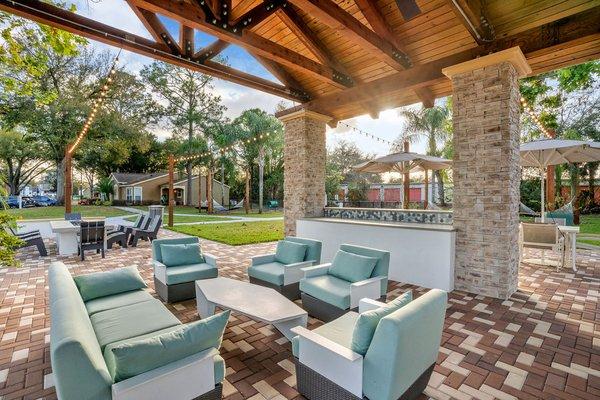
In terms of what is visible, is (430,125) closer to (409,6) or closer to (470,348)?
(409,6)

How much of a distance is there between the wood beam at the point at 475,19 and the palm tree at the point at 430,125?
14.8m

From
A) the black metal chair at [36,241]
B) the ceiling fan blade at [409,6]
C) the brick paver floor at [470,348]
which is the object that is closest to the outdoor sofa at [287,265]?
the brick paver floor at [470,348]

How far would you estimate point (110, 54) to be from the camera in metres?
20.5

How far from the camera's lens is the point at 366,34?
171 inches

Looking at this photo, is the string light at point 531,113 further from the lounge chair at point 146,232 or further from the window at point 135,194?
the window at point 135,194

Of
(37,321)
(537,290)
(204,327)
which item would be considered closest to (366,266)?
(204,327)

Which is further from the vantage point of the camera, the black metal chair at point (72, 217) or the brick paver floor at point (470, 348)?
the black metal chair at point (72, 217)

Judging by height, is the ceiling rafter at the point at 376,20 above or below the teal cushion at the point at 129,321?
above

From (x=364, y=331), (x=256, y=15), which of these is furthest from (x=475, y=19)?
(x=364, y=331)

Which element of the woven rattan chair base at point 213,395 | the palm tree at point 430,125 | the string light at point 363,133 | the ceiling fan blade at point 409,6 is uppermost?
the palm tree at point 430,125

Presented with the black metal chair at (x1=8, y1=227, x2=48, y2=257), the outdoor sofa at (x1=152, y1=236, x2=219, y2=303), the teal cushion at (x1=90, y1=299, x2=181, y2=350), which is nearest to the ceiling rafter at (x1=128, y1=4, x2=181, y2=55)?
the outdoor sofa at (x1=152, y1=236, x2=219, y2=303)

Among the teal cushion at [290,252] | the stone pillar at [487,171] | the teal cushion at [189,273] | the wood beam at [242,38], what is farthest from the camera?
the teal cushion at [290,252]

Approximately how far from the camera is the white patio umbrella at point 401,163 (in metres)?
7.09

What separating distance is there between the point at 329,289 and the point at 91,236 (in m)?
6.18
